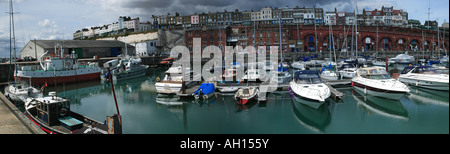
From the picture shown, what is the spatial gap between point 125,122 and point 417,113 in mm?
17465

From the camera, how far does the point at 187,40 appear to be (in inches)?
2645

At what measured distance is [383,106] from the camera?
17703 mm

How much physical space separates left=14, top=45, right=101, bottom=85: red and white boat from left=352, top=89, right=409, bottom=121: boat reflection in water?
33.1m

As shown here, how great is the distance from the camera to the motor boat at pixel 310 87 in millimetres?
16766

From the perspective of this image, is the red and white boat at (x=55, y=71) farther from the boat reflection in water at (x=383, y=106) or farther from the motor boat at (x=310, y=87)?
the boat reflection in water at (x=383, y=106)

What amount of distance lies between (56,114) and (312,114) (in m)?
13.8

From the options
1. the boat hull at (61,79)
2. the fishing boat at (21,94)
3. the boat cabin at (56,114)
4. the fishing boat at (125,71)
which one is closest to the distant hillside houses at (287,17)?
the fishing boat at (125,71)

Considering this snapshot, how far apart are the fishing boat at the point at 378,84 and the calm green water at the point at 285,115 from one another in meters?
0.57

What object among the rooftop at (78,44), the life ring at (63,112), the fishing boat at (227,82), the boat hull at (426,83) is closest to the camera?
the life ring at (63,112)

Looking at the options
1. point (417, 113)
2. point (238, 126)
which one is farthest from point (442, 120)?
point (238, 126)

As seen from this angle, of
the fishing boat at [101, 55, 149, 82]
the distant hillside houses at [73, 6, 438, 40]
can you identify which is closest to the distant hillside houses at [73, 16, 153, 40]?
the distant hillside houses at [73, 6, 438, 40]

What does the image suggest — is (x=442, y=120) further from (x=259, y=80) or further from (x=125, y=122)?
(x=125, y=122)

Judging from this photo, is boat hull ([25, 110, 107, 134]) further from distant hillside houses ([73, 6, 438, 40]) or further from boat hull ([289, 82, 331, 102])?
distant hillside houses ([73, 6, 438, 40])

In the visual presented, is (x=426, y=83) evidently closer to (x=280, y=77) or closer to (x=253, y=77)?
(x=280, y=77)
